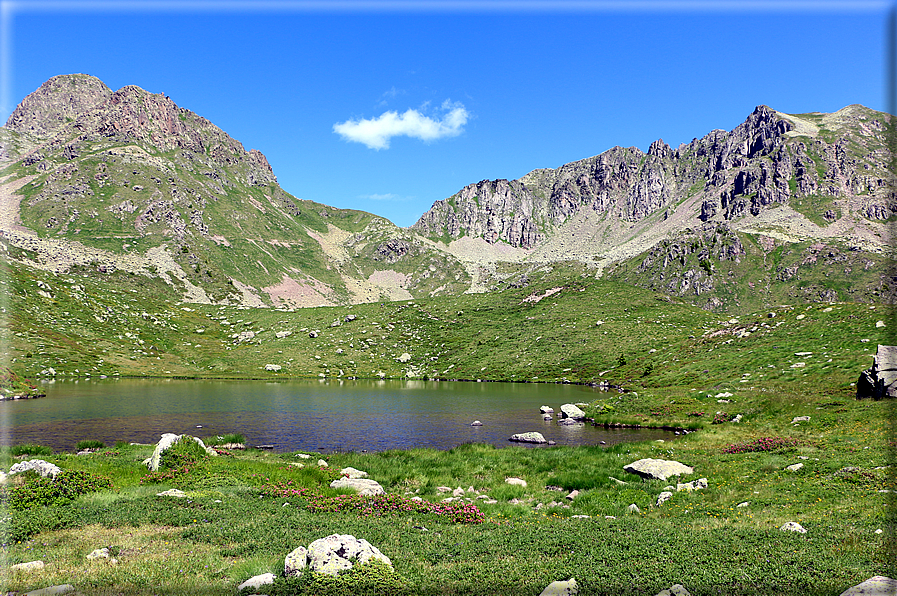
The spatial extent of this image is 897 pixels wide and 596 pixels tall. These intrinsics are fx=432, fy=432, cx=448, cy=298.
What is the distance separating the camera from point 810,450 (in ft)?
88.9

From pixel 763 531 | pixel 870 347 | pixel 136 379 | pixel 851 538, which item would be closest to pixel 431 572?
pixel 763 531

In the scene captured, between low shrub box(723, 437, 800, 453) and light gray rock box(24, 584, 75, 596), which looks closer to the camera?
light gray rock box(24, 584, 75, 596)

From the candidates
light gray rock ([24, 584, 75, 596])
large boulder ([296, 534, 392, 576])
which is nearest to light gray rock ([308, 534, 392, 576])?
large boulder ([296, 534, 392, 576])

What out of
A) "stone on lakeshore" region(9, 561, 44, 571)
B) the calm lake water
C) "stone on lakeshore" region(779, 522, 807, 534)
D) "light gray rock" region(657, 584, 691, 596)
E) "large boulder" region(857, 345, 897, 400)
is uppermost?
"large boulder" region(857, 345, 897, 400)

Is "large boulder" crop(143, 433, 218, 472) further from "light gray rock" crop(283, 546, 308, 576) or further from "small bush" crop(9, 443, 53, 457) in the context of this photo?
"light gray rock" crop(283, 546, 308, 576)

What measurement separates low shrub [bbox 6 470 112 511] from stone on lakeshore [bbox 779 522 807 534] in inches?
1143

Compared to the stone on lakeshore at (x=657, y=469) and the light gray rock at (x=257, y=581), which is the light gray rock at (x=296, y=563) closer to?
the light gray rock at (x=257, y=581)

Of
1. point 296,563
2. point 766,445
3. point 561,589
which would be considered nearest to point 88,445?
point 296,563

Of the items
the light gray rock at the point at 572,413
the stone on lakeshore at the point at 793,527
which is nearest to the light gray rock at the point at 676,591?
the stone on lakeshore at the point at 793,527

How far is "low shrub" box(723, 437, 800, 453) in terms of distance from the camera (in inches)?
1162

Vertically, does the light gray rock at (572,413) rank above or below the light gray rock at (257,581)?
below

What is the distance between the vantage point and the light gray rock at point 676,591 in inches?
409

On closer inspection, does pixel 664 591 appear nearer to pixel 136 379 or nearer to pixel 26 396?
pixel 26 396

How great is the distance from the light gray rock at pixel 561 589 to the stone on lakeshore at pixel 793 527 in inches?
352
